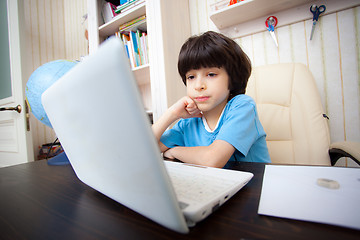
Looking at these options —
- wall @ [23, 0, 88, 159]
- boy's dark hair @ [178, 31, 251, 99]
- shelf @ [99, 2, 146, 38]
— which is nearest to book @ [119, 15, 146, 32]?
shelf @ [99, 2, 146, 38]

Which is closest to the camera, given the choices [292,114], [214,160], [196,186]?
[196,186]

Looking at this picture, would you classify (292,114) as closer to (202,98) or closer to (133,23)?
(202,98)

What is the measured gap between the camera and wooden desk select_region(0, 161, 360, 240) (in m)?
0.21

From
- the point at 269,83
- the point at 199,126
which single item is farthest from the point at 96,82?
the point at 269,83

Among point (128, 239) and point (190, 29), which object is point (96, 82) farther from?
point (190, 29)

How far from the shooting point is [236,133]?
58 centimetres

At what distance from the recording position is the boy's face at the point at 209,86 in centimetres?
69

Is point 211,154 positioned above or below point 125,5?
below

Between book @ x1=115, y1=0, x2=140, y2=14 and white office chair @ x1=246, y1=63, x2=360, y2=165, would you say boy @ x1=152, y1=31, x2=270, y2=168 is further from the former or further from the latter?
book @ x1=115, y1=0, x2=140, y2=14

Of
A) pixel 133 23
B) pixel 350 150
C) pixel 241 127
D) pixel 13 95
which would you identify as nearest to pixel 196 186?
pixel 241 127

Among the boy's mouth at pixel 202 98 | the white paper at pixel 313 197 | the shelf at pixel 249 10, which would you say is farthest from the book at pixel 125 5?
the white paper at pixel 313 197

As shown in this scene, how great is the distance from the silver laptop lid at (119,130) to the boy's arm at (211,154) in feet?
1.05

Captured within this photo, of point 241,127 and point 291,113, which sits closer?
point 241,127

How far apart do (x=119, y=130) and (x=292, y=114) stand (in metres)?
0.97
